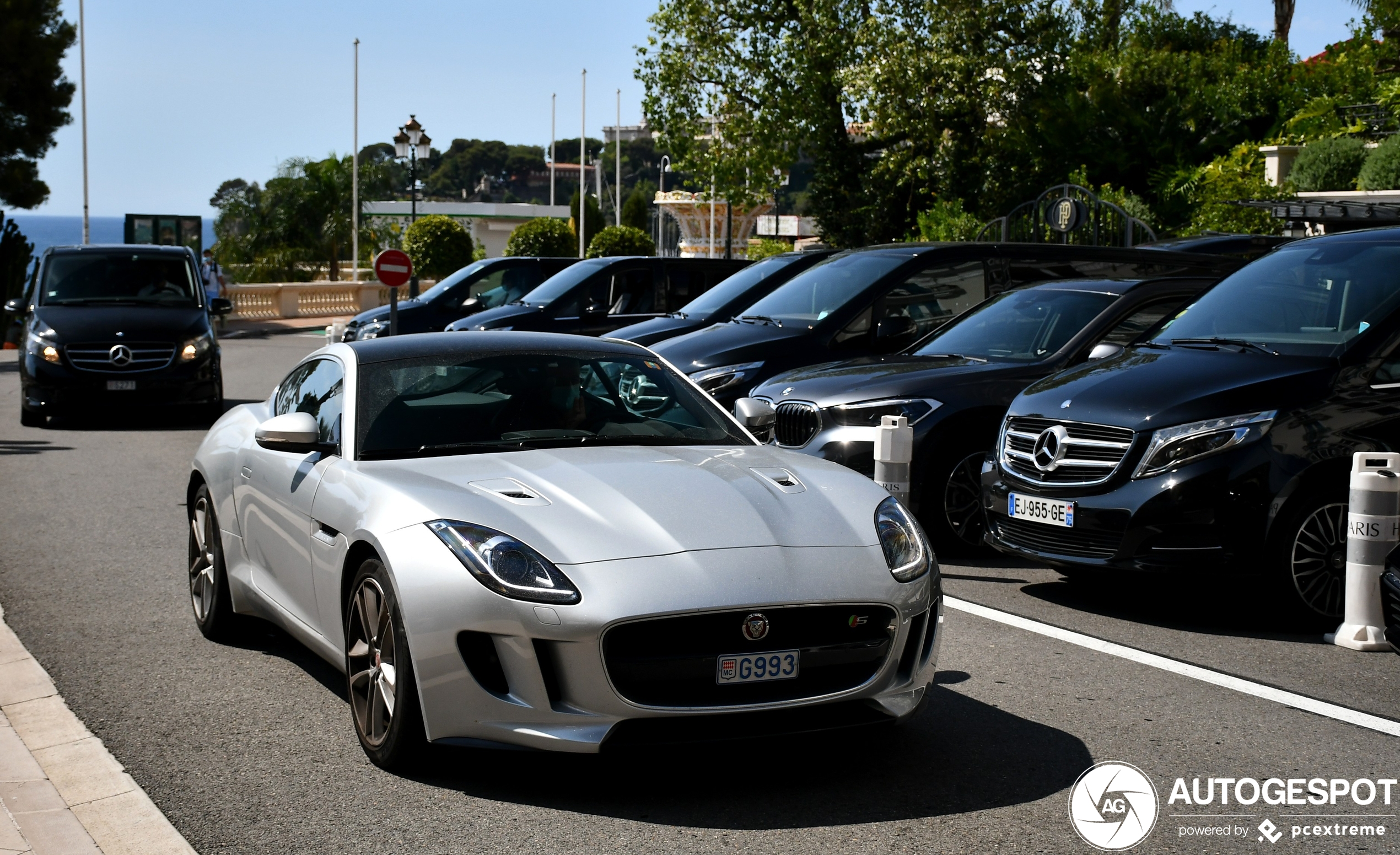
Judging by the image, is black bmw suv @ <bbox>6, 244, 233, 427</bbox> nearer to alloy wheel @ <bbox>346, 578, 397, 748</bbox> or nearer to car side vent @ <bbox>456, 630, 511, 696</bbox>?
alloy wheel @ <bbox>346, 578, 397, 748</bbox>

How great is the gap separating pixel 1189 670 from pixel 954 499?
9.27ft

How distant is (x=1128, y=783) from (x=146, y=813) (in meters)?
2.98

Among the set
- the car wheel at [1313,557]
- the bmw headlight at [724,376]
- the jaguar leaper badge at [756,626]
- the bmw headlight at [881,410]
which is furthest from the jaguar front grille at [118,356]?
the jaguar leaper badge at [756,626]

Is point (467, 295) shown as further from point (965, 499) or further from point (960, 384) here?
point (965, 499)

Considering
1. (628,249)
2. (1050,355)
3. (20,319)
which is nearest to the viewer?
(1050,355)

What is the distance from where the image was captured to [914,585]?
4805 mm

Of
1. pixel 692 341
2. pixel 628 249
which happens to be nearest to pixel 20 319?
pixel 692 341

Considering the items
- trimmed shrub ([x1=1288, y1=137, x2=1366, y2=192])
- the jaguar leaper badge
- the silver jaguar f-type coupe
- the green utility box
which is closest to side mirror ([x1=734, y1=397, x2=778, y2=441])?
the silver jaguar f-type coupe

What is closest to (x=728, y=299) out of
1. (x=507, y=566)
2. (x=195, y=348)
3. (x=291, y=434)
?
(x=195, y=348)

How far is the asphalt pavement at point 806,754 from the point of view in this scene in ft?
14.2

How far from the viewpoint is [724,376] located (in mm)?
11688

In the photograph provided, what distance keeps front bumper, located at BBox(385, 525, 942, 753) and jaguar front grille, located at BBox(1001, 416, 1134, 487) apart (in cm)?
306

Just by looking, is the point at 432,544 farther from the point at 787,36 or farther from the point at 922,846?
the point at 787,36

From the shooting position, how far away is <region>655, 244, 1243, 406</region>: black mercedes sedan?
38.1 ft
